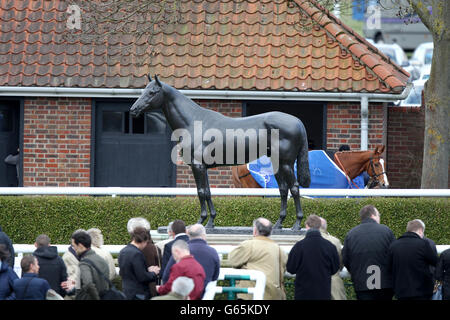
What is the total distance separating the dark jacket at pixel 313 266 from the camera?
331 inches

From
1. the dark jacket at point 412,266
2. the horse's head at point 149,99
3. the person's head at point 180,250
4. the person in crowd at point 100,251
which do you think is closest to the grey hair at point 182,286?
the person's head at point 180,250

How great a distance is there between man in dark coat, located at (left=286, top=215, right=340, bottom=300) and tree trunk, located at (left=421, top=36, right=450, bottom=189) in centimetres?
564

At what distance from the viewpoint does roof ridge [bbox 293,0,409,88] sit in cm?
1519

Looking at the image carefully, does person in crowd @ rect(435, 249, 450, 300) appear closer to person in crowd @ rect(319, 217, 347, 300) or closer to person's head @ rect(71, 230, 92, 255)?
person in crowd @ rect(319, 217, 347, 300)

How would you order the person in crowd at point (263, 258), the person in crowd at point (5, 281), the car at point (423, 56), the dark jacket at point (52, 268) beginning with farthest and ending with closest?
1. the car at point (423, 56)
2. the person in crowd at point (263, 258)
3. the dark jacket at point (52, 268)
4. the person in crowd at point (5, 281)

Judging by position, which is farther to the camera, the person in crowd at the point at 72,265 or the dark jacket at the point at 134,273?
the person in crowd at the point at 72,265

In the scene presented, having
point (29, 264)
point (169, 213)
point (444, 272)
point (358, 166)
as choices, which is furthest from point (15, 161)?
point (444, 272)

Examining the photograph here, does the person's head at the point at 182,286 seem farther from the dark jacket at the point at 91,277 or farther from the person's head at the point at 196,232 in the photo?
the person's head at the point at 196,232

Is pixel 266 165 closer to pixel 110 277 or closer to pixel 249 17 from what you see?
pixel 249 17

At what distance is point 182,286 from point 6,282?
182 cm

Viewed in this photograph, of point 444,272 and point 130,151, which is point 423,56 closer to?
point 130,151

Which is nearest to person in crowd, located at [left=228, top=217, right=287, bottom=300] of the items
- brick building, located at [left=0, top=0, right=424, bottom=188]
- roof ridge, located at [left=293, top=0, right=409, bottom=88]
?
brick building, located at [left=0, top=0, right=424, bottom=188]

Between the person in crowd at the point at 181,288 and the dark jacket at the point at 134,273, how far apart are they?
1.10 metres
